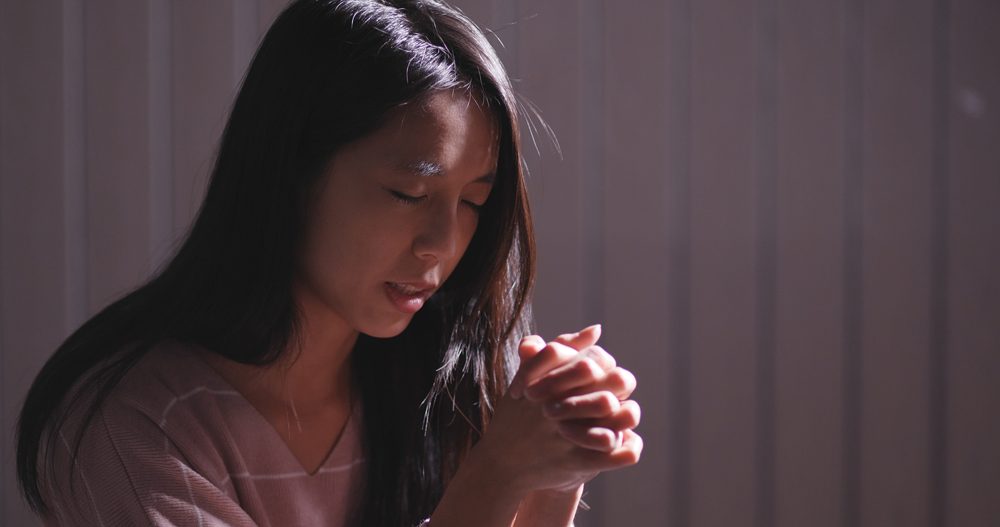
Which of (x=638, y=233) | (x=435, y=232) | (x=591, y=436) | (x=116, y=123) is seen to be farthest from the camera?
(x=638, y=233)

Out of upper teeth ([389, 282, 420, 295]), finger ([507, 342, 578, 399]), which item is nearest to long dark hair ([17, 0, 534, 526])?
upper teeth ([389, 282, 420, 295])

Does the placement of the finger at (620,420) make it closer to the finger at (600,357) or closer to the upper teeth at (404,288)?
the finger at (600,357)

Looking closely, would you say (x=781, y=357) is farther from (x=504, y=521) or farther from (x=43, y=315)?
(x=43, y=315)

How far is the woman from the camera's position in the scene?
1.84ft

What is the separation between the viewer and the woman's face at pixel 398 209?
→ 0.59 metres

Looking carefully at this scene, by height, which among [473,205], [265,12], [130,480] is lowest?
[130,480]

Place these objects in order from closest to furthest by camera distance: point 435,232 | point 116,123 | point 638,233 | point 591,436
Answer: point 591,436
point 435,232
point 116,123
point 638,233

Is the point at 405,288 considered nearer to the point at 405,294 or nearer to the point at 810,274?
the point at 405,294

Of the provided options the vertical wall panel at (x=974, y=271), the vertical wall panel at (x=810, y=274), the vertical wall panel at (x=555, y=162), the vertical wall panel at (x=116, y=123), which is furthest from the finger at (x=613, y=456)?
the vertical wall panel at (x=974, y=271)

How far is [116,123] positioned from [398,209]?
28.0 inches

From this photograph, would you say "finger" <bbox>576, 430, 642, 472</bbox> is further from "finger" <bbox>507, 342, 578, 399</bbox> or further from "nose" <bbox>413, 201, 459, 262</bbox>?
"nose" <bbox>413, 201, 459, 262</bbox>

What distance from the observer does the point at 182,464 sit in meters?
0.57

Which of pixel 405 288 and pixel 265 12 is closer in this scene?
pixel 405 288

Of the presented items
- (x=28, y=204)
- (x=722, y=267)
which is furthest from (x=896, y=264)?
(x=28, y=204)
